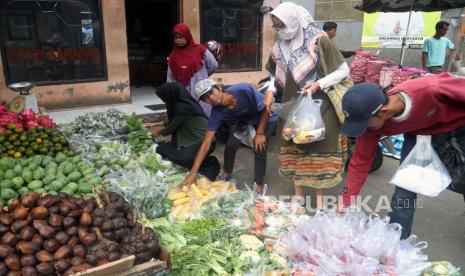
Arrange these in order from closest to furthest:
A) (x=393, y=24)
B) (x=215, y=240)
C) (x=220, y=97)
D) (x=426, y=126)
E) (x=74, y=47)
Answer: (x=426, y=126), (x=215, y=240), (x=220, y=97), (x=74, y=47), (x=393, y=24)

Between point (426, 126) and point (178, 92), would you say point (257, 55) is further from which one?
point (426, 126)

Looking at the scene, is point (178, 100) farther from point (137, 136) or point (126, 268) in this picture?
point (126, 268)

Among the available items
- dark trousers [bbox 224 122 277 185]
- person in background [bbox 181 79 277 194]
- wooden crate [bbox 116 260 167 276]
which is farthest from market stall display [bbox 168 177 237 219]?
wooden crate [bbox 116 260 167 276]

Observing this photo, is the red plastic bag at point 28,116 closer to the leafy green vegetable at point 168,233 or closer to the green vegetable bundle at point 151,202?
the green vegetable bundle at point 151,202

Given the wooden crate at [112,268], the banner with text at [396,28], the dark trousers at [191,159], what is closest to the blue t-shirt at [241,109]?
the dark trousers at [191,159]

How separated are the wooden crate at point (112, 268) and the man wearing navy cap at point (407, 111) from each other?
1359mm

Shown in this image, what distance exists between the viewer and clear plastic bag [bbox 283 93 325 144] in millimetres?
2902

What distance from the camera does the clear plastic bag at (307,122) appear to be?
2.90 metres

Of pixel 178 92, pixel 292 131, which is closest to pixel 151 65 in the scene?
pixel 178 92

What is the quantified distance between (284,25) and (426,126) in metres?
1.35

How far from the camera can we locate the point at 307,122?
2.91 m

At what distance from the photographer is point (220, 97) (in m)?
3.42

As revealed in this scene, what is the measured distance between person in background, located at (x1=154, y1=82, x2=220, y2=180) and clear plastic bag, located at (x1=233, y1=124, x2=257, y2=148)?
1.09 ft

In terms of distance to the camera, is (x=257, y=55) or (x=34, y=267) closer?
(x=34, y=267)
